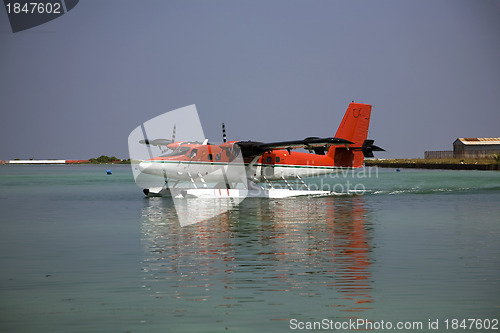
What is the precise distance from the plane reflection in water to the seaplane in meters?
7.98

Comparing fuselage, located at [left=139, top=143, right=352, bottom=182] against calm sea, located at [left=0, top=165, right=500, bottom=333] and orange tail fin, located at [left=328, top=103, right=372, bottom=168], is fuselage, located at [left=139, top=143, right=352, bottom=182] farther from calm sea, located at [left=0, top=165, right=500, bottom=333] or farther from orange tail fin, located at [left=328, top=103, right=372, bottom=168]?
calm sea, located at [left=0, top=165, right=500, bottom=333]

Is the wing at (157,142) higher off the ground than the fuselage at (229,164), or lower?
higher

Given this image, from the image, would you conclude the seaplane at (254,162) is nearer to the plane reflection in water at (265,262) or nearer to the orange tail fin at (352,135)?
the orange tail fin at (352,135)

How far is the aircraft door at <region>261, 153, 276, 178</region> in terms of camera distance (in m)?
A: 30.5

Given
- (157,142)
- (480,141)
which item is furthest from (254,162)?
(480,141)

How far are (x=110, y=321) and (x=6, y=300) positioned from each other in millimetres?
1992

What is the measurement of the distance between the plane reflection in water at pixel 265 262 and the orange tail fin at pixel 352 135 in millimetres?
12084

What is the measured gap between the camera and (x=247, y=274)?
10297 millimetres

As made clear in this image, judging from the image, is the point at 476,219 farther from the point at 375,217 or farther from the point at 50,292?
the point at 50,292

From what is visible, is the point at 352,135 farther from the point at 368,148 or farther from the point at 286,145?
the point at 286,145

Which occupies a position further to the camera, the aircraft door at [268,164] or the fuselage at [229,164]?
the aircraft door at [268,164]

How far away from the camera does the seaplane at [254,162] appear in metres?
28.2

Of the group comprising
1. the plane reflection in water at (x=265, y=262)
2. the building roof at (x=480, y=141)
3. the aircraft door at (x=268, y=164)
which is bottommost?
the plane reflection in water at (x=265, y=262)

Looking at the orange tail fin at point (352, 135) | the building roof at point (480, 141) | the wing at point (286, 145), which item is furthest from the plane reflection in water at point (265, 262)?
the building roof at point (480, 141)
